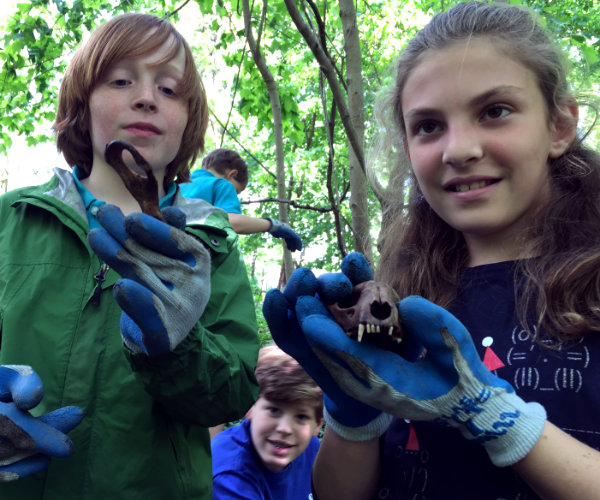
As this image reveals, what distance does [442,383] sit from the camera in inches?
37.3

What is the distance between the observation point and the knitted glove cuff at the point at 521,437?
0.93 meters

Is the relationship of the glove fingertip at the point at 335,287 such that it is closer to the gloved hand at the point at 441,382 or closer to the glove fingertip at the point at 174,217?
the gloved hand at the point at 441,382

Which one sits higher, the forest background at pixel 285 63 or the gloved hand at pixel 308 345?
the forest background at pixel 285 63

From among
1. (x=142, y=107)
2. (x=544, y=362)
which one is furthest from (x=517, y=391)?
(x=142, y=107)

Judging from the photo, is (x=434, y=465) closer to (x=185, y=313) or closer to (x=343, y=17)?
(x=185, y=313)

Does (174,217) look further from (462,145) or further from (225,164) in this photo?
(225,164)

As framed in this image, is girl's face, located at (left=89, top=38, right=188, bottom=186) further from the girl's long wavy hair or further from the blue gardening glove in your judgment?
the blue gardening glove

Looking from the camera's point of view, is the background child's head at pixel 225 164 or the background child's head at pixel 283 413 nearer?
the background child's head at pixel 283 413

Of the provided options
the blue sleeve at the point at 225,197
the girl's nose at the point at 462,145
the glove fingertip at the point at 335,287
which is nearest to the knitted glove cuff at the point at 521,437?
the glove fingertip at the point at 335,287

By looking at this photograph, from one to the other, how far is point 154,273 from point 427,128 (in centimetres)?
73

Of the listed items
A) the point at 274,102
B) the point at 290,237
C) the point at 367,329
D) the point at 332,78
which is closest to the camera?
the point at 367,329

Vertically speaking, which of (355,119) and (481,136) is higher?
(355,119)

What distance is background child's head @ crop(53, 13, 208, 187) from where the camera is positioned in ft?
5.03

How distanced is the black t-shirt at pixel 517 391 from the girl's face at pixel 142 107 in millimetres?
935
